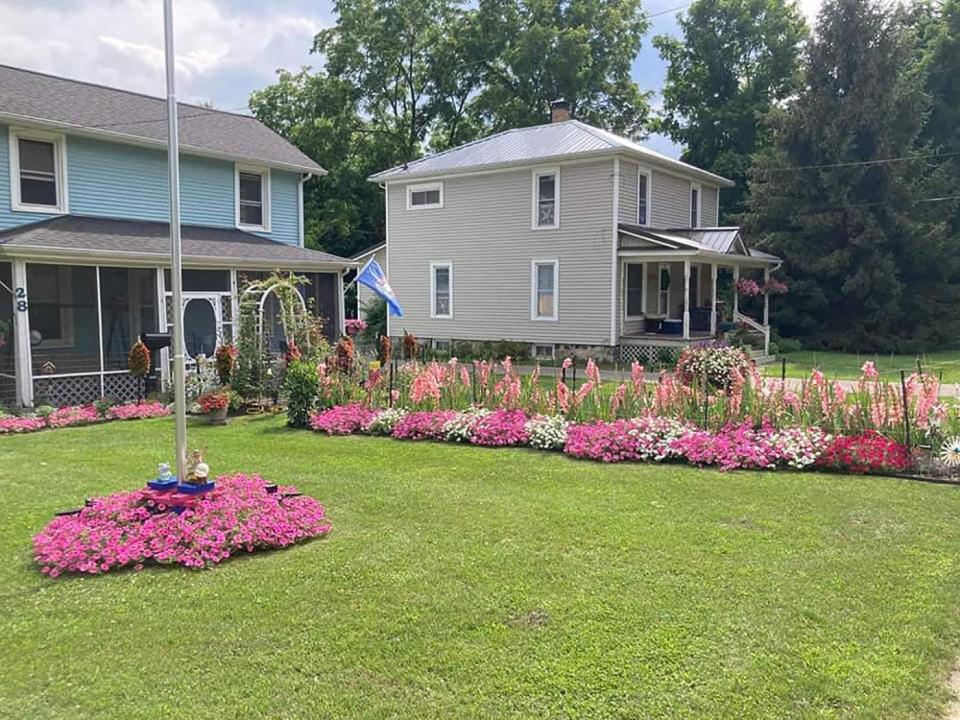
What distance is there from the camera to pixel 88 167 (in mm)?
15492

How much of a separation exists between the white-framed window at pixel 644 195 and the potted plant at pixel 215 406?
45.1 ft

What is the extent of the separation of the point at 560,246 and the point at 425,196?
5307mm

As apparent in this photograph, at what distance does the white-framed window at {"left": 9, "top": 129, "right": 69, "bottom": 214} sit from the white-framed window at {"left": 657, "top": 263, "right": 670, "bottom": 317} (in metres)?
16.0

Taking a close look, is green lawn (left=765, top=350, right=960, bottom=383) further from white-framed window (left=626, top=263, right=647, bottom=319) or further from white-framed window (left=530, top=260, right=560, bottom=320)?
white-framed window (left=530, top=260, right=560, bottom=320)

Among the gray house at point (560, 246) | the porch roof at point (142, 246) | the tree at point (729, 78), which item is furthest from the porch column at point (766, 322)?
the porch roof at point (142, 246)

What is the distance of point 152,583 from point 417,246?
20.5 metres

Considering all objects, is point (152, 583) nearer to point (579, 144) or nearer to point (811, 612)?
point (811, 612)

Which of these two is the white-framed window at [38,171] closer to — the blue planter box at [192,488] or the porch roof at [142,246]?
the porch roof at [142,246]

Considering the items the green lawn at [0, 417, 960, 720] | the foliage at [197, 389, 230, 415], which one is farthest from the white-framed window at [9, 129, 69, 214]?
the green lawn at [0, 417, 960, 720]

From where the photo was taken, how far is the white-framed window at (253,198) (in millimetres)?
18719

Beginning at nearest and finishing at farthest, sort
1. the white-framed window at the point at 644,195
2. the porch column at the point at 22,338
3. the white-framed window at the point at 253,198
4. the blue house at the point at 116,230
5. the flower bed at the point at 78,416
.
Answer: the flower bed at the point at 78,416 → the porch column at the point at 22,338 → the blue house at the point at 116,230 → the white-framed window at the point at 253,198 → the white-framed window at the point at 644,195

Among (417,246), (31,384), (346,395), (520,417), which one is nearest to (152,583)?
(520,417)

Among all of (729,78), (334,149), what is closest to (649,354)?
(334,149)

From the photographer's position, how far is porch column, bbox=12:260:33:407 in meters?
12.9
